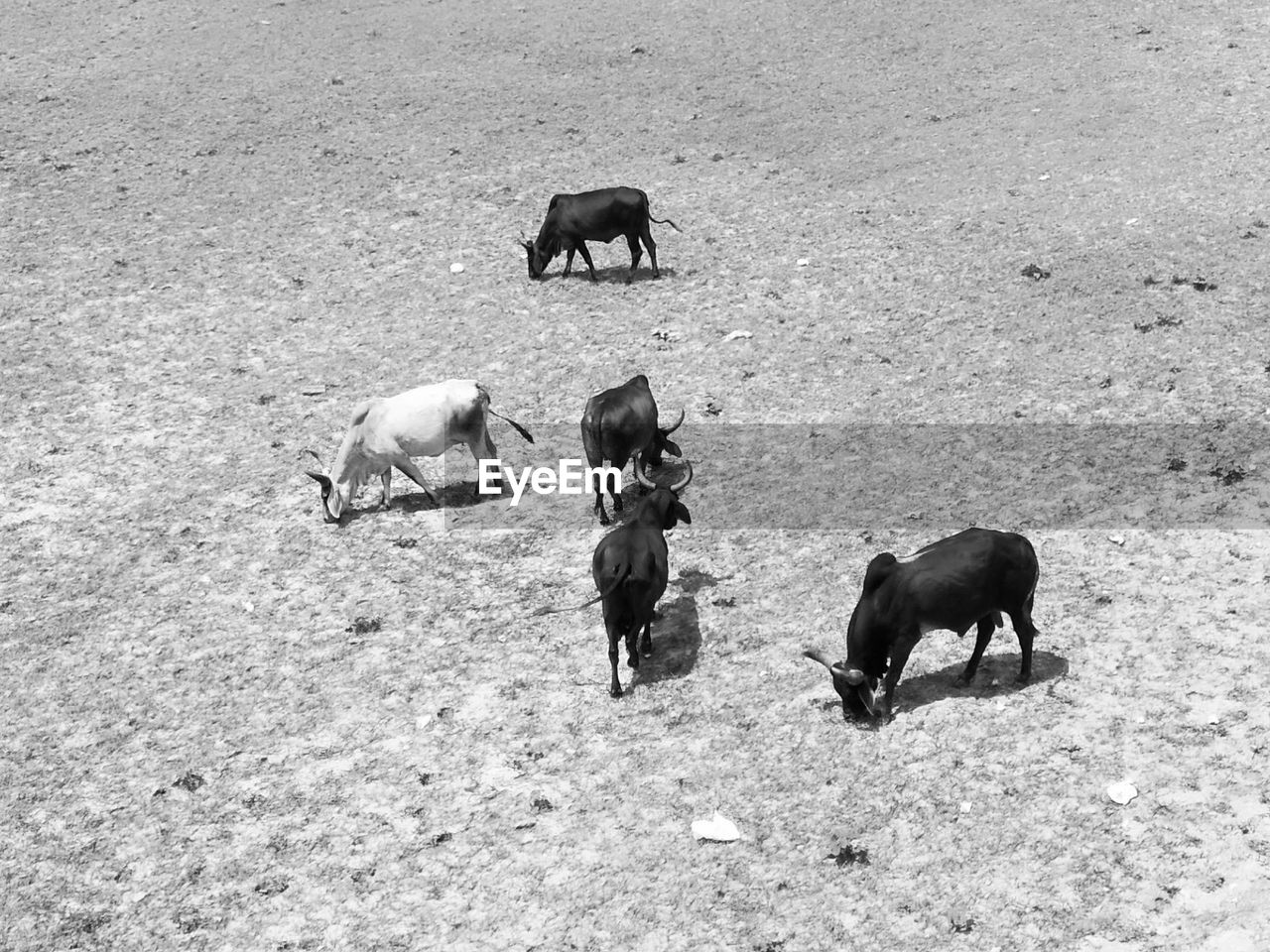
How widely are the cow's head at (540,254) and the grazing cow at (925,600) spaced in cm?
930

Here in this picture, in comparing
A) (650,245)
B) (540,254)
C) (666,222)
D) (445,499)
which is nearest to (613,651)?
(445,499)

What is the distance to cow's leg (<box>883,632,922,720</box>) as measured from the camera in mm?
9258

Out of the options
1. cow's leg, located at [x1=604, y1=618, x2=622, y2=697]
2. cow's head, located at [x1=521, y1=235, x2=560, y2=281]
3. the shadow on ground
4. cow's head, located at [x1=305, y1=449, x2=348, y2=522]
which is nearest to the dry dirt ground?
the shadow on ground

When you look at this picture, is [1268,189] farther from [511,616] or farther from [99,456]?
[99,456]

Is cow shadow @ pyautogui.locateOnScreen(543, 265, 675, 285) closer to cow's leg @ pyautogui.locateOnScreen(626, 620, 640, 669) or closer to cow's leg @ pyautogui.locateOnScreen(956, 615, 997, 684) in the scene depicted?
cow's leg @ pyautogui.locateOnScreen(626, 620, 640, 669)

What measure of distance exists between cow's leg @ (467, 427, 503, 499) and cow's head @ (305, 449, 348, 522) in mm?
1277

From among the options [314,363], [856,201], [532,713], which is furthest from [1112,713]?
[856,201]

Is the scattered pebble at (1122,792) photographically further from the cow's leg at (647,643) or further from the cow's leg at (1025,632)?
the cow's leg at (647,643)

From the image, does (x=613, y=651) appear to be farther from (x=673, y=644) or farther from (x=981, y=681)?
(x=981, y=681)

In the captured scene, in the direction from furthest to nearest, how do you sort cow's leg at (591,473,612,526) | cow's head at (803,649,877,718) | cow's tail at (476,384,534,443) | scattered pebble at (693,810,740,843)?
cow's tail at (476,384,534,443), cow's leg at (591,473,612,526), cow's head at (803,649,877,718), scattered pebble at (693,810,740,843)

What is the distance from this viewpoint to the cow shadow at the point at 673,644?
10.3 meters

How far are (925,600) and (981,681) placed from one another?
41.6 inches

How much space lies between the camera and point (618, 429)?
12.2 metres

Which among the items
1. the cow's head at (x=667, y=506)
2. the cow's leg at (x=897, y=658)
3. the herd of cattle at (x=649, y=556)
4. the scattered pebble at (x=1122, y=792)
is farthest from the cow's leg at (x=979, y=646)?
the cow's head at (x=667, y=506)
